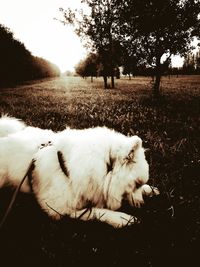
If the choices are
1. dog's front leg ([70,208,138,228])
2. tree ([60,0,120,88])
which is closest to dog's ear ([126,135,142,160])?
dog's front leg ([70,208,138,228])

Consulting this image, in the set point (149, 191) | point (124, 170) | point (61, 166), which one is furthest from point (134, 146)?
point (149, 191)

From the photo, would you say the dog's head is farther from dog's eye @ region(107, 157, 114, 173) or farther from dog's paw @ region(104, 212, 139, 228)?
dog's paw @ region(104, 212, 139, 228)

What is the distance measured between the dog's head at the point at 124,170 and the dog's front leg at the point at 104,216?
0.41 ft

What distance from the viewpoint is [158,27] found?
12.8 m

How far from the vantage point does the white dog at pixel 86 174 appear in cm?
225

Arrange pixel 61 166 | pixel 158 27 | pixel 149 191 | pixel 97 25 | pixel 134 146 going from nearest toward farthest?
1. pixel 134 146
2. pixel 61 166
3. pixel 149 191
4. pixel 158 27
5. pixel 97 25

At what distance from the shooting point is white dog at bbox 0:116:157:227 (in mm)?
2254

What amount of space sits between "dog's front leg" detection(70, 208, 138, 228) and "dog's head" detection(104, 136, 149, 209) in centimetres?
13

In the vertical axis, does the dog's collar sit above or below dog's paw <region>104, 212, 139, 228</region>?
above

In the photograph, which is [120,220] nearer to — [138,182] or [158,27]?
[138,182]

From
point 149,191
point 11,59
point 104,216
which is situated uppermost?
point 11,59

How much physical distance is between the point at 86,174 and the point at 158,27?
12170 millimetres

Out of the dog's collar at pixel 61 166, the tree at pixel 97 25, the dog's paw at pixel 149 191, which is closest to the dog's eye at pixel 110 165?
the dog's collar at pixel 61 166

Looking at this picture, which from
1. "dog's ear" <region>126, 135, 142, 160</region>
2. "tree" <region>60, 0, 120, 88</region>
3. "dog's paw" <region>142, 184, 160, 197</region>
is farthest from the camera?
"tree" <region>60, 0, 120, 88</region>
